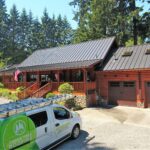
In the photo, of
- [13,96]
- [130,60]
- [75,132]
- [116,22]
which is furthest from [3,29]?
[75,132]

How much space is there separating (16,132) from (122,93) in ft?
52.3

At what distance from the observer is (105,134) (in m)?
13.3

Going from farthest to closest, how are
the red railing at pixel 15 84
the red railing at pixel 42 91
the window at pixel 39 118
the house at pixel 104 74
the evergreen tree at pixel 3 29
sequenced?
the evergreen tree at pixel 3 29 < the red railing at pixel 15 84 < the red railing at pixel 42 91 < the house at pixel 104 74 < the window at pixel 39 118

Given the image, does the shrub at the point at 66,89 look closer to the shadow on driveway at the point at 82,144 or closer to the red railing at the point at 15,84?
the red railing at the point at 15,84

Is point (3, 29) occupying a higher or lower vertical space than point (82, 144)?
higher

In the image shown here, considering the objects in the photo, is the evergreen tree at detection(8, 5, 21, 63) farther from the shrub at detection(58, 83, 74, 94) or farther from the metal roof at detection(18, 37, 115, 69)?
the shrub at detection(58, 83, 74, 94)

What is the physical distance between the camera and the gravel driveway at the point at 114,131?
37.4ft

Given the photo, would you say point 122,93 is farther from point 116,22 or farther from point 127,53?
point 116,22

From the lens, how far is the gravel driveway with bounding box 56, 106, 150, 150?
37.4 ft

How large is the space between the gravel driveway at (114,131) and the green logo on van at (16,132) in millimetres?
2400

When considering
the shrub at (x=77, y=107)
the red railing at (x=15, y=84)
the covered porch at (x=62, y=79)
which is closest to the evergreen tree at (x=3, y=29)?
the red railing at (x=15, y=84)

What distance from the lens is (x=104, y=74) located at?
24.5 meters

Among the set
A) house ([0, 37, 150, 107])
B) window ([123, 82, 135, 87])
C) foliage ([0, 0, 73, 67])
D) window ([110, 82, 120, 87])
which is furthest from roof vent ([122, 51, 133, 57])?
foliage ([0, 0, 73, 67])

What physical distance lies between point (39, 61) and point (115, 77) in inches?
496
